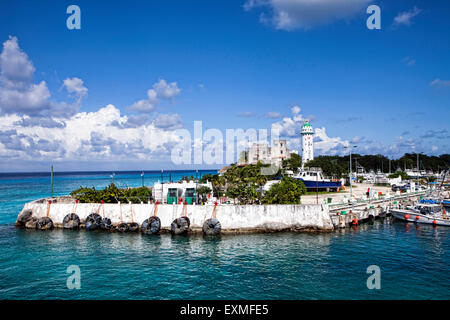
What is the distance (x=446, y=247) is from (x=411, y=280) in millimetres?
13971

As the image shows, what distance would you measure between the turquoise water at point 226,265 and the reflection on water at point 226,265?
0.08m

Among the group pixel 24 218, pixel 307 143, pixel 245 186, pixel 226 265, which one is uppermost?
pixel 307 143

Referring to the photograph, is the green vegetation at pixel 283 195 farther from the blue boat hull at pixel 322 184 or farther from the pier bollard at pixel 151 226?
the blue boat hull at pixel 322 184

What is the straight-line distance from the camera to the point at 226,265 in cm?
2600

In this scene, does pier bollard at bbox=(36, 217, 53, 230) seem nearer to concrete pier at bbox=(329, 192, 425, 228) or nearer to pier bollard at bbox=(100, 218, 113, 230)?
pier bollard at bbox=(100, 218, 113, 230)

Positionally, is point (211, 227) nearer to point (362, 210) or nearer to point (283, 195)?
point (283, 195)

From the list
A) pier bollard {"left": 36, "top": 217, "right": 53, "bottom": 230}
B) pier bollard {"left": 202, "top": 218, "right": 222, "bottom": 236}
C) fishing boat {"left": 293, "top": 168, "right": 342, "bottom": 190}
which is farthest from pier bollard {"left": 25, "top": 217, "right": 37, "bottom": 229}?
fishing boat {"left": 293, "top": 168, "right": 342, "bottom": 190}

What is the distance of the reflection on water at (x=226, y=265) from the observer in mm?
20750

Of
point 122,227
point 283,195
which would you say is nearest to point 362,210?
point 283,195

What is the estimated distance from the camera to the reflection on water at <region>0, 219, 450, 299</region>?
20750mm
